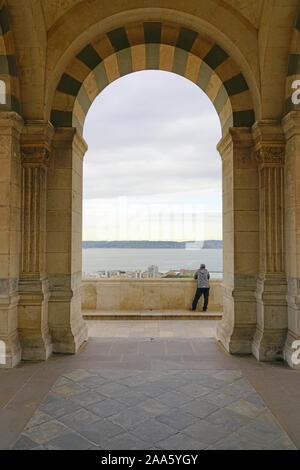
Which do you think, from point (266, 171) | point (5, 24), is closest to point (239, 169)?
point (266, 171)

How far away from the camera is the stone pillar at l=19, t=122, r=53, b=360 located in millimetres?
5336

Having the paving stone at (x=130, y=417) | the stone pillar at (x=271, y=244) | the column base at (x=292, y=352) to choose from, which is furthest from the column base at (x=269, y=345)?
the paving stone at (x=130, y=417)

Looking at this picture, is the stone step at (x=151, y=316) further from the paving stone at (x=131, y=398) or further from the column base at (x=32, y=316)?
the paving stone at (x=131, y=398)

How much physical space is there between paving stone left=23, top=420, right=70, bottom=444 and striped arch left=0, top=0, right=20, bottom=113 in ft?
14.8

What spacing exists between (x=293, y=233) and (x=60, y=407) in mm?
4093

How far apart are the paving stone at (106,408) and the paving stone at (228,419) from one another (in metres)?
0.98

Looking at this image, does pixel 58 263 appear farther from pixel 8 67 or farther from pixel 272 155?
pixel 272 155

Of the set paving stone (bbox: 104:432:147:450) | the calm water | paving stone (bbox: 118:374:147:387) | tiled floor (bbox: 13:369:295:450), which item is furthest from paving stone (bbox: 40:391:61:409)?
the calm water

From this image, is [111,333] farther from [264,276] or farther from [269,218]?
[269,218]

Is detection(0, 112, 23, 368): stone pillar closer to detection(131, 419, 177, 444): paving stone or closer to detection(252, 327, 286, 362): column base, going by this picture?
detection(131, 419, 177, 444): paving stone

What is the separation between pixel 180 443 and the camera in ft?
9.60

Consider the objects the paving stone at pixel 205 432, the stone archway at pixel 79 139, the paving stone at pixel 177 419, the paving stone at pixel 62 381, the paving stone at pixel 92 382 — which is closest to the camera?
the paving stone at pixel 205 432

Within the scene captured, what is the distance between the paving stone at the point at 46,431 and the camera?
302cm
